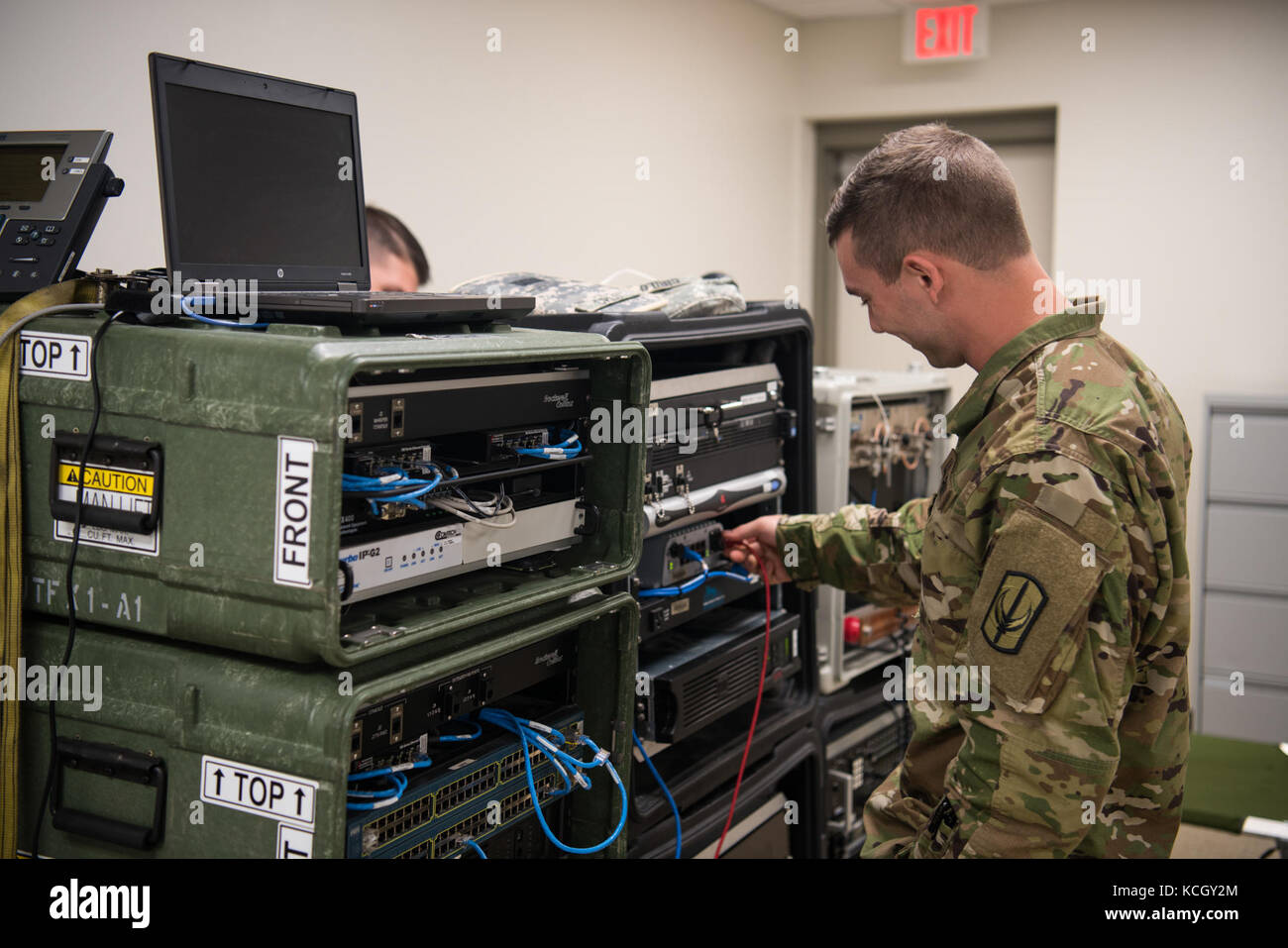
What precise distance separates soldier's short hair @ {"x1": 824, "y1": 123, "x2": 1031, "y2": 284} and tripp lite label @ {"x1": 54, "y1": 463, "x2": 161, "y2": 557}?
37.0 inches

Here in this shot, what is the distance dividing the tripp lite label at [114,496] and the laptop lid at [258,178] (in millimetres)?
220

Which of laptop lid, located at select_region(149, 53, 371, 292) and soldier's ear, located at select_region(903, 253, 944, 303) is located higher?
laptop lid, located at select_region(149, 53, 371, 292)

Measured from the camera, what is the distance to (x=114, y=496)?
3.78 ft

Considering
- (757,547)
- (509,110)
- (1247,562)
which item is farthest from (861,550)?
(1247,562)

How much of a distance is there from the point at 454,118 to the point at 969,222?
1.77 m

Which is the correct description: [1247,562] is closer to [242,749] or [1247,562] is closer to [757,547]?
[757,547]

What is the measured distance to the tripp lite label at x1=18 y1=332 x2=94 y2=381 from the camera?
1168mm

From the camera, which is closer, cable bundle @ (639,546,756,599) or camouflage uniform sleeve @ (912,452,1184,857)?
camouflage uniform sleeve @ (912,452,1184,857)

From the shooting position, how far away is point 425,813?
1268 mm

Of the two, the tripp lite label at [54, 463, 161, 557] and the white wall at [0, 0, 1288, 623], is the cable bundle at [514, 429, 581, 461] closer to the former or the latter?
the tripp lite label at [54, 463, 161, 557]

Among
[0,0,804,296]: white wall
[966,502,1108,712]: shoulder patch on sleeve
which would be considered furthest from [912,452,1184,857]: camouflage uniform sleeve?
[0,0,804,296]: white wall

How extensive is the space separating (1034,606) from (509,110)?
225 centimetres

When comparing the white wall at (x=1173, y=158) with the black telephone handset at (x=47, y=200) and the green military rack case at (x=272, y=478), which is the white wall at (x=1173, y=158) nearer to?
the green military rack case at (x=272, y=478)
